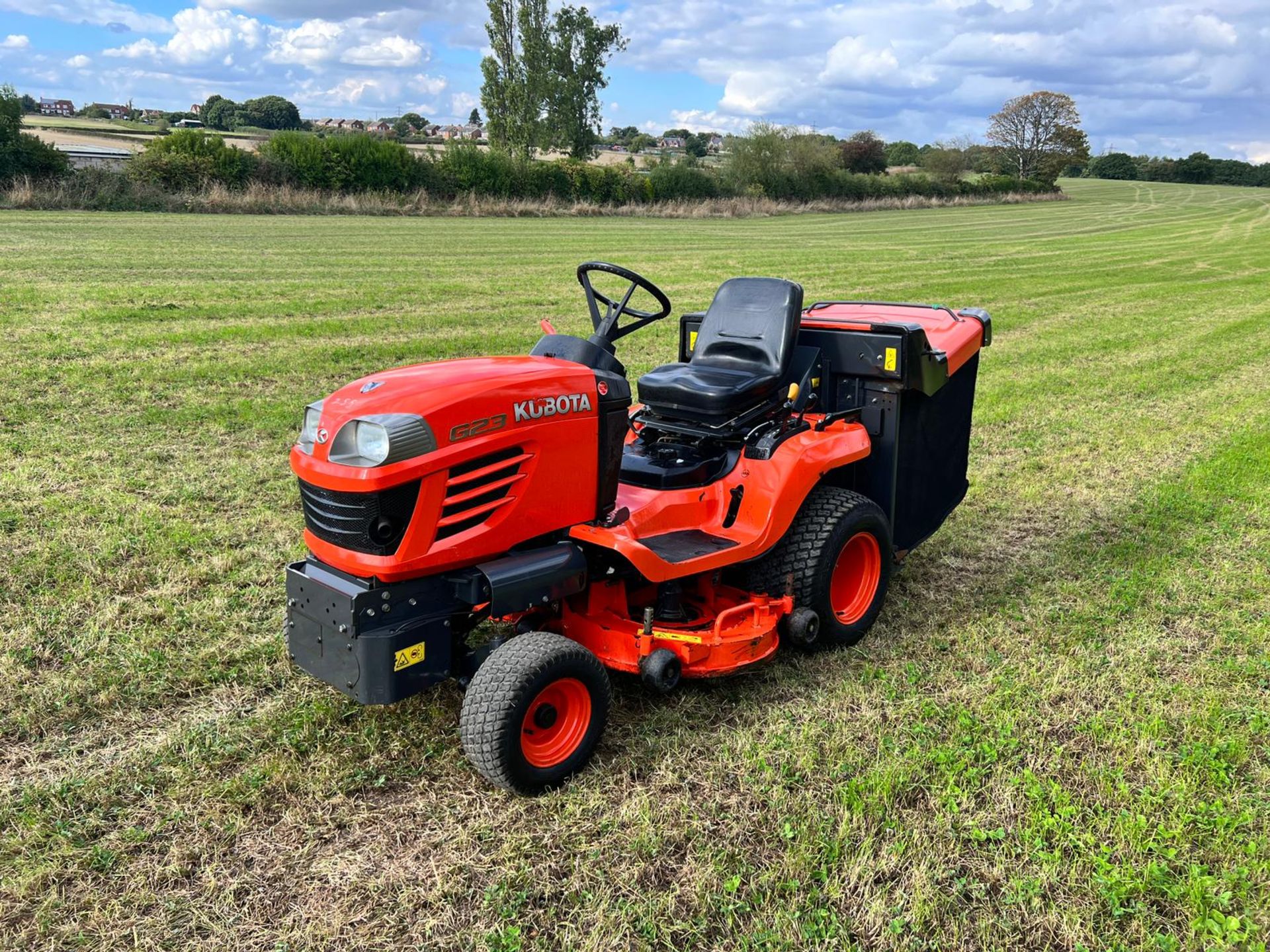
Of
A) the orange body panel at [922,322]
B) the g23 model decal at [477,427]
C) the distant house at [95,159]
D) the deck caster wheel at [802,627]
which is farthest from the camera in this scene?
the distant house at [95,159]

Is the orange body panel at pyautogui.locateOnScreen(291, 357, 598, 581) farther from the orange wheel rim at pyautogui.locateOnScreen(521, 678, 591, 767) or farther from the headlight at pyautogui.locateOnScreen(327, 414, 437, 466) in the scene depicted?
the orange wheel rim at pyautogui.locateOnScreen(521, 678, 591, 767)

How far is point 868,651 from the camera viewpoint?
13.5 feet

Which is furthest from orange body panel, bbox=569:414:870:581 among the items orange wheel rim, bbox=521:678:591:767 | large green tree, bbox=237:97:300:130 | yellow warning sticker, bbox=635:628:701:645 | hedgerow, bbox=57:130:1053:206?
large green tree, bbox=237:97:300:130

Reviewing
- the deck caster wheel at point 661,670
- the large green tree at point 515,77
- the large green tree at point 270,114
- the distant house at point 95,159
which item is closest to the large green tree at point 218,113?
the large green tree at point 270,114

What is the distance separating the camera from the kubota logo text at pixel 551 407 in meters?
3.12

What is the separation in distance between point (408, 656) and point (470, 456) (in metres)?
0.64

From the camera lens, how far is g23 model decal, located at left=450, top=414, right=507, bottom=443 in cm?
296

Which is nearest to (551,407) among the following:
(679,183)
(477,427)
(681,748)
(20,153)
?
(477,427)

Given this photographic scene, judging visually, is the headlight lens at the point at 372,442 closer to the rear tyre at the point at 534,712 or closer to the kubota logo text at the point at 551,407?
the kubota logo text at the point at 551,407

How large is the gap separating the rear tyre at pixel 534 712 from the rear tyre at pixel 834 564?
3.47 feet

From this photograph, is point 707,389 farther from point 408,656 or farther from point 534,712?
point 408,656

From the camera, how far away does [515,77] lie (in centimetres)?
5047

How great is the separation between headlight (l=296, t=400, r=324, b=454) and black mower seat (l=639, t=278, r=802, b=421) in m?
1.46

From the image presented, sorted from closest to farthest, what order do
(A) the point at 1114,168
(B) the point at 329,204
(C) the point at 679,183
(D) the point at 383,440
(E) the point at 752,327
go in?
(D) the point at 383,440, (E) the point at 752,327, (B) the point at 329,204, (C) the point at 679,183, (A) the point at 1114,168
